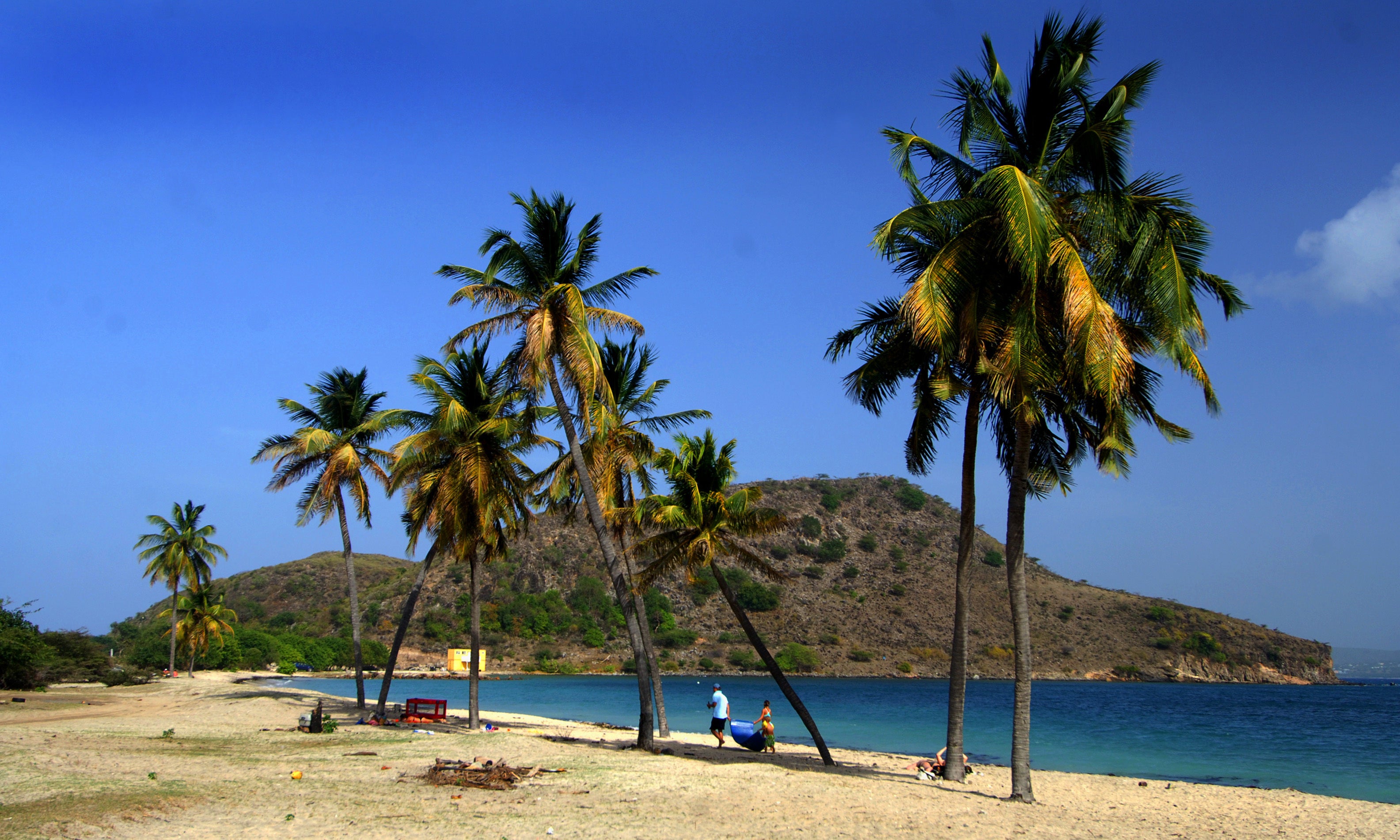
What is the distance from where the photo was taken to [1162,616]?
87.1 metres

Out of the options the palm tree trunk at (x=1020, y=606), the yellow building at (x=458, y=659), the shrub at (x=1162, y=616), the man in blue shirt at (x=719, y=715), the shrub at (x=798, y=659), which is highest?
the palm tree trunk at (x=1020, y=606)

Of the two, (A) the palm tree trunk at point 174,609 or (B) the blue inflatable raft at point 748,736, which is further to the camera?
(A) the palm tree trunk at point 174,609

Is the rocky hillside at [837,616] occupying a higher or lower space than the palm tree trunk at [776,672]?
lower

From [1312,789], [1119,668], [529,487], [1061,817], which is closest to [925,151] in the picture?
[1061,817]

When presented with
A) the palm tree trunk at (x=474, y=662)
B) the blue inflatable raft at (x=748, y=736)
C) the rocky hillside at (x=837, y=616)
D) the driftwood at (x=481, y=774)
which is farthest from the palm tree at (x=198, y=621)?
the driftwood at (x=481, y=774)

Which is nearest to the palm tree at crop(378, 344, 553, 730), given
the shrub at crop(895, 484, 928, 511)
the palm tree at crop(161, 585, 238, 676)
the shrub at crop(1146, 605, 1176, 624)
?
the palm tree at crop(161, 585, 238, 676)

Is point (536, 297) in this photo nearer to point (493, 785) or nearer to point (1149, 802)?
point (493, 785)

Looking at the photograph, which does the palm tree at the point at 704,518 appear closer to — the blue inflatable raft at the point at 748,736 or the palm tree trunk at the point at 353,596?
the blue inflatable raft at the point at 748,736

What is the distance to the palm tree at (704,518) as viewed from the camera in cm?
1744

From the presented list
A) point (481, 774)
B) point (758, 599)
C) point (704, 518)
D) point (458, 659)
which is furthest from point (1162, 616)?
point (481, 774)

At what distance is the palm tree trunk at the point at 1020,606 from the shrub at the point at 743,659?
254ft

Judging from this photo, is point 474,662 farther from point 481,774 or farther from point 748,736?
point 481,774

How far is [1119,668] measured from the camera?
81.1 metres

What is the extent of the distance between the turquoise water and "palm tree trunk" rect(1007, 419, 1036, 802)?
1223 centimetres
